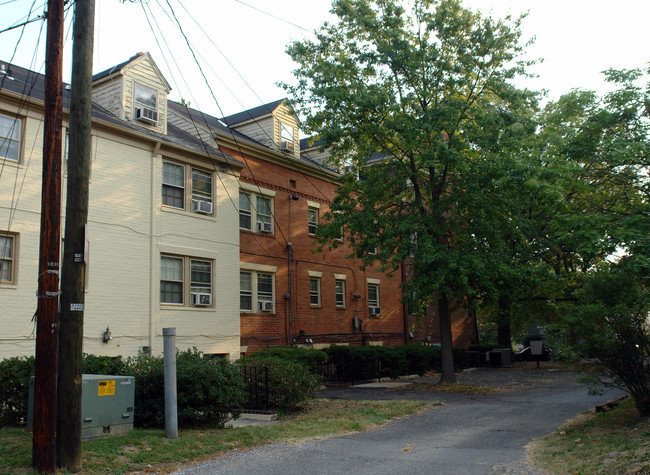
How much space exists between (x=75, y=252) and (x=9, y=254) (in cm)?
796

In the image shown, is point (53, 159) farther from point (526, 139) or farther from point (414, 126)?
point (526, 139)

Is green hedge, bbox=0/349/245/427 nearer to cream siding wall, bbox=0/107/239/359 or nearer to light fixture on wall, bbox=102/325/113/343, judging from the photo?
cream siding wall, bbox=0/107/239/359

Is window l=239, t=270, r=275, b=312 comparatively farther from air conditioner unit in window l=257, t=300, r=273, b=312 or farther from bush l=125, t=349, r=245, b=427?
bush l=125, t=349, r=245, b=427

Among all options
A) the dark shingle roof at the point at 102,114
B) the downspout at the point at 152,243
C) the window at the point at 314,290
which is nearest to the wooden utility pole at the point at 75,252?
the dark shingle roof at the point at 102,114

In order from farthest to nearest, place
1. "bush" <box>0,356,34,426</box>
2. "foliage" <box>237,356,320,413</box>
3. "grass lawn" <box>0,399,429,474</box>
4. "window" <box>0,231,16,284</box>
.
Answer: "window" <box>0,231,16,284</box> < "foliage" <box>237,356,320,413</box> < "bush" <box>0,356,34,426</box> < "grass lawn" <box>0,399,429,474</box>

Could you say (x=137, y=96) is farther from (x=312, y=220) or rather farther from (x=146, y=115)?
(x=312, y=220)

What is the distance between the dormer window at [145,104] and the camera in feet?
61.0

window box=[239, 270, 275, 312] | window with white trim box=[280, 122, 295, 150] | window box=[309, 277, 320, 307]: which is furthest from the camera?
window box=[309, 277, 320, 307]

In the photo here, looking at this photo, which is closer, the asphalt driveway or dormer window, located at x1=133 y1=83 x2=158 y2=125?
the asphalt driveway

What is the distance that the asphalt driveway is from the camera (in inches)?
310

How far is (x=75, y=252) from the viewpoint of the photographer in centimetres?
779

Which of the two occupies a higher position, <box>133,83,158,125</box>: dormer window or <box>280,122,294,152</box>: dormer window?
<box>280,122,294,152</box>: dormer window

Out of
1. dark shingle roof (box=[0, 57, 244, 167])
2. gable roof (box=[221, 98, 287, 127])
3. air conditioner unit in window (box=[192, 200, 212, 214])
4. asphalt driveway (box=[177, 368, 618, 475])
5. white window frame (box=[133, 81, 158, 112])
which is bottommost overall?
asphalt driveway (box=[177, 368, 618, 475])

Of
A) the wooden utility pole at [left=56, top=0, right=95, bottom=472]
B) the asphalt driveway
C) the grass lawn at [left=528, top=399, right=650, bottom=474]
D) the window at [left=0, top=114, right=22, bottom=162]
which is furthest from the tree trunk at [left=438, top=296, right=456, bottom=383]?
the wooden utility pole at [left=56, top=0, right=95, bottom=472]
